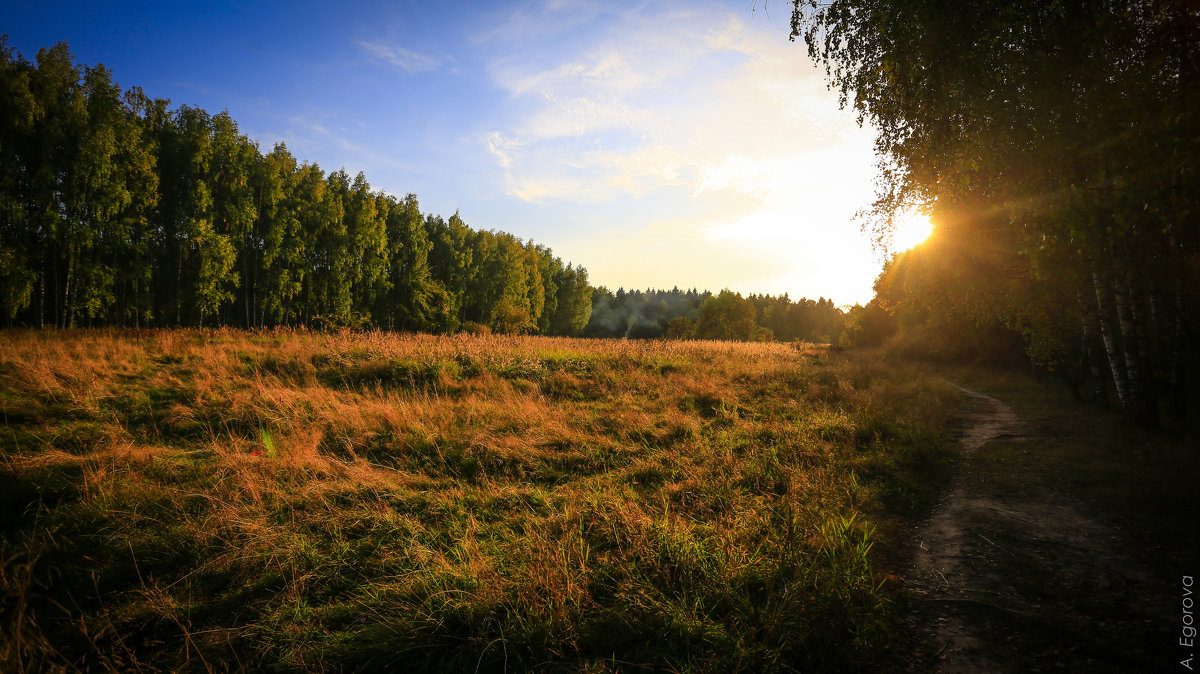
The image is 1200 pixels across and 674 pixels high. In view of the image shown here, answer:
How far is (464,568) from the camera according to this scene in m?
3.19

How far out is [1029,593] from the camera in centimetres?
362

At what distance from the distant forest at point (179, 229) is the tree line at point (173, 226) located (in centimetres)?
9

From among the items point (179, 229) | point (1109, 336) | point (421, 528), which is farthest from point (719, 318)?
point (421, 528)

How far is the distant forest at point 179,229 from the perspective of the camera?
2000 centimetres

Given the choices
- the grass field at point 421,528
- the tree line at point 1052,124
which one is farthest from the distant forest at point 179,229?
the tree line at point 1052,124

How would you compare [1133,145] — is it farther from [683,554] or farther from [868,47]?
[683,554]

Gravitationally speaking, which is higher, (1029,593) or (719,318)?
(719,318)

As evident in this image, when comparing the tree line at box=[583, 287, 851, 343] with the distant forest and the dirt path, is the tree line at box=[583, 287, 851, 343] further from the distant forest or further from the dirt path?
the dirt path

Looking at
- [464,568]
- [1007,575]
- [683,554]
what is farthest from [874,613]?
[464,568]

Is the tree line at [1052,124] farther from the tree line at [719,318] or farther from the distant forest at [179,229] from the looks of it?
the tree line at [719,318]

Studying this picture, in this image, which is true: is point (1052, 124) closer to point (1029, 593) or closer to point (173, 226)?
point (1029, 593)

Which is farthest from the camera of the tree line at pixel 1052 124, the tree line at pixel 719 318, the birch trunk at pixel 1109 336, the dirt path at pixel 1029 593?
the tree line at pixel 719 318

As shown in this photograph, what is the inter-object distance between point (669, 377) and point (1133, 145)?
983 cm

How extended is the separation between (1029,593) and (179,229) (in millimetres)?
39537
